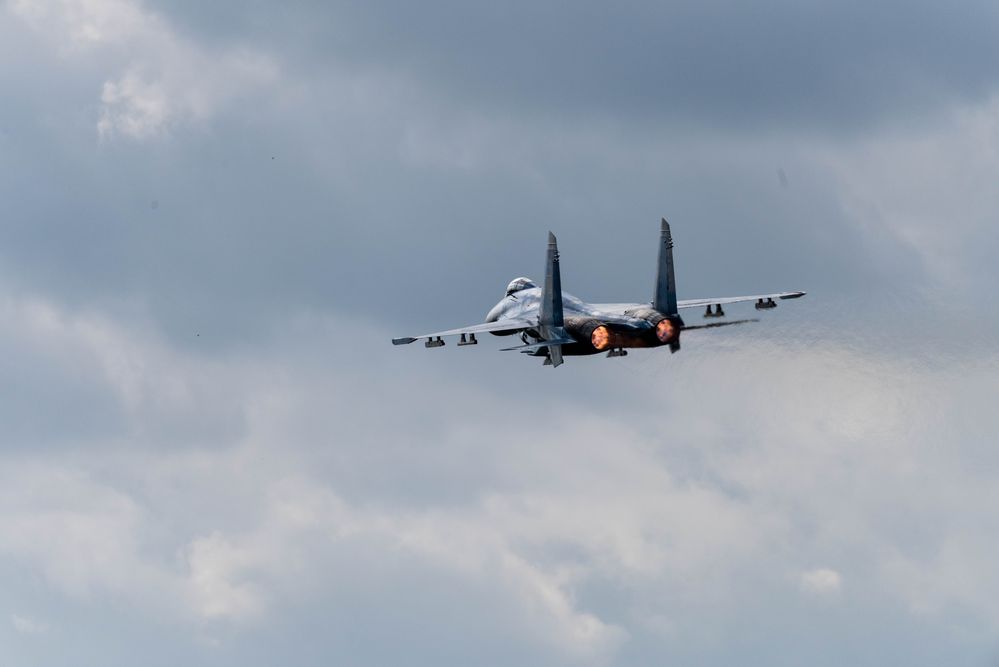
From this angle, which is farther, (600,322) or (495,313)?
(495,313)

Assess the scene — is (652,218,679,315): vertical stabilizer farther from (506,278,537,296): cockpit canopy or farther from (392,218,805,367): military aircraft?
(506,278,537,296): cockpit canopy

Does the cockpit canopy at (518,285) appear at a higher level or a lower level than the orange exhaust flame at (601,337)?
higher

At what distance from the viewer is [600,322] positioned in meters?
129

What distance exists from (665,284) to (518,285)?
1111 inches

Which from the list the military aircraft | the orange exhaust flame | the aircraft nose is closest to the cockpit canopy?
the aircraft nose

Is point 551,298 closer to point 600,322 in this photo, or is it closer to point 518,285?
point 600,322

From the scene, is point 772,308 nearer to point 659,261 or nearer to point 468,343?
point 659,261

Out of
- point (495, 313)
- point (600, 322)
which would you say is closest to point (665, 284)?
point (600, 322)

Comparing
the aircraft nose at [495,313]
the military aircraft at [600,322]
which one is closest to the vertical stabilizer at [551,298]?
the military aircraft at [600,322]

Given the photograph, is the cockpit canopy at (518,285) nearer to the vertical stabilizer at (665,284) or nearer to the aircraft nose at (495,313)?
the aircraft nose at (495,313)

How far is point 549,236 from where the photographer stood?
433 feet

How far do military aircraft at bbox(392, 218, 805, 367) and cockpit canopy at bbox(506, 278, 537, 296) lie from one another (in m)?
14.2

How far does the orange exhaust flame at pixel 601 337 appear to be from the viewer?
12875 cm

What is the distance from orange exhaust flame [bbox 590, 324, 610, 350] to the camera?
422 feet
